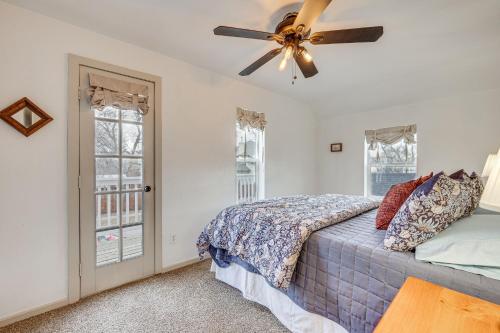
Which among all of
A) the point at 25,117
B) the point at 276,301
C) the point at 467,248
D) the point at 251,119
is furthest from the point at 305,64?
the point at 25,117

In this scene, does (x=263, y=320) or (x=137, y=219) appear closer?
(x=263, y=320)

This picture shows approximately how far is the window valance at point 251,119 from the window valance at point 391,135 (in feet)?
6.61

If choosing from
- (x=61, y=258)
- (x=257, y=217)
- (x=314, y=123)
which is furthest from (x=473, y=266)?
(x=314, y=123)

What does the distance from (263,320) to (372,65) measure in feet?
10.2

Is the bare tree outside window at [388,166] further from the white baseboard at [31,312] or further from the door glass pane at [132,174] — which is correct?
the white baseboard at [31,312]

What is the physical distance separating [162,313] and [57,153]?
1.67 metres

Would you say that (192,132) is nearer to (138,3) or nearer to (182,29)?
(182,29)

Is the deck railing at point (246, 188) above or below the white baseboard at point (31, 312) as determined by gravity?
above

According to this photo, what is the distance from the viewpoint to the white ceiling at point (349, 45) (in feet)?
6.23

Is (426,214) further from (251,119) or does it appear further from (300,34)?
(251,119)

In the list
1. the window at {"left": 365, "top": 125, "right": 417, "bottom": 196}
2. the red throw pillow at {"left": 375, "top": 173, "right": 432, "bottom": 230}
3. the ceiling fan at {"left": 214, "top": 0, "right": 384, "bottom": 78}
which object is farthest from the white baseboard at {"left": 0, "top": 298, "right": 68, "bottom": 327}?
the window at {"left": 365, "top": 125, "right": 417, "bottom": 196}

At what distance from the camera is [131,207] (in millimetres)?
2492

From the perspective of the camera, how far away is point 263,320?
1.83 m

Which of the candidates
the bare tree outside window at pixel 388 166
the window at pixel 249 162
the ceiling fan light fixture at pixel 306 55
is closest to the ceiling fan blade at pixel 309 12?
the ceiling fan light fixture at pixel 306 55
